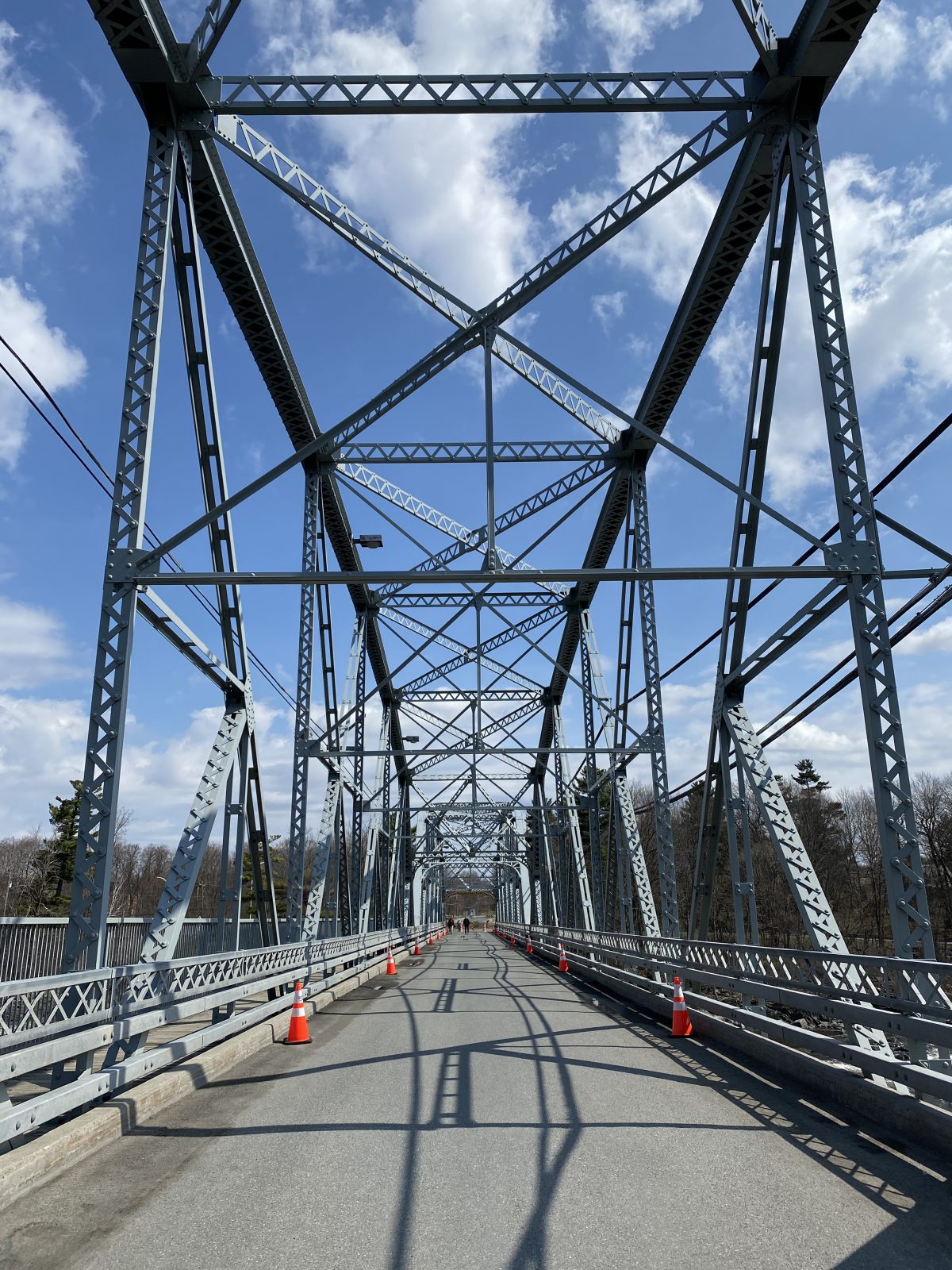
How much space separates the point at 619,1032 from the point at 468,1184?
7679 millimetres

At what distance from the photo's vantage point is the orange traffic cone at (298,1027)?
11969 millimetres

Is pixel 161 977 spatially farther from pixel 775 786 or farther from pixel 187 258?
pixel 187 258

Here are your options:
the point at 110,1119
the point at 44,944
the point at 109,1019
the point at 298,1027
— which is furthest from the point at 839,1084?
the point at 44,944

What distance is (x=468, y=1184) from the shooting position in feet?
17.6

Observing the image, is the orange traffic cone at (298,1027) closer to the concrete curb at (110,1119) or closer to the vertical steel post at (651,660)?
the concrete curb at (110,1119)

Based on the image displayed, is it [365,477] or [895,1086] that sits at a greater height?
[365,477]

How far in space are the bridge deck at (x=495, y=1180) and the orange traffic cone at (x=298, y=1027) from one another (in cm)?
241

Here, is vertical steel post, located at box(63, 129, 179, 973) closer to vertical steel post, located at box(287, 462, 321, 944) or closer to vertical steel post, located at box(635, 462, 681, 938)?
vertical steel post, located at box(287, 462, 321, 944)

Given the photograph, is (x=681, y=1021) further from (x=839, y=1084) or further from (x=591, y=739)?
(x=591, y=739)

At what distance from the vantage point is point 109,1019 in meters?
7.85

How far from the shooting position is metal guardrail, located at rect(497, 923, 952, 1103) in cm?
665

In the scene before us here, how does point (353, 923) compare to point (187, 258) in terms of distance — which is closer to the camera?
point (187, 258)

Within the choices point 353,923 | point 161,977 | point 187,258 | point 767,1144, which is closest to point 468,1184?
point 767,1144

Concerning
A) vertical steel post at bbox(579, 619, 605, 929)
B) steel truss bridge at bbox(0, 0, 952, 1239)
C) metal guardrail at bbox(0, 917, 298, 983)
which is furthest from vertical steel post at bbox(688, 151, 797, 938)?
vertical steel post at bbox(579, 619, 605, 929)
